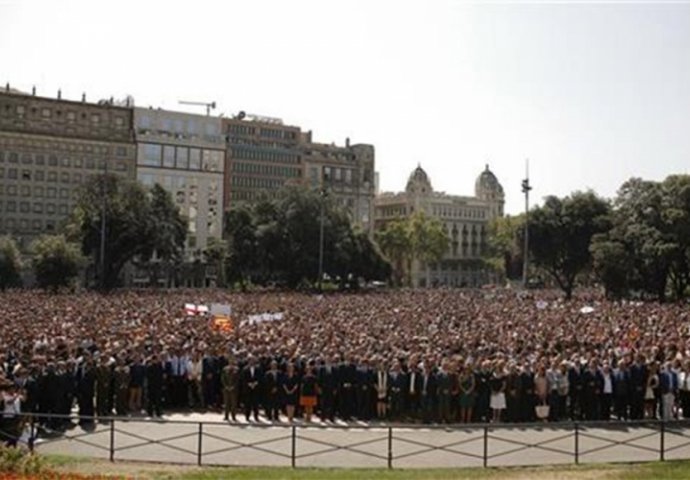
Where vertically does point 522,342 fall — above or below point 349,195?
below

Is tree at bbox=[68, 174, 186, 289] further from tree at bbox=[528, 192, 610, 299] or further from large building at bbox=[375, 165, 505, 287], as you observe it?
large building at bbox=[375, 165, 505, 287]

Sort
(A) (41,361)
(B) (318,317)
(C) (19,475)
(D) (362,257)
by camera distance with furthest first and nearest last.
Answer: (D) (362,257)
(B) (318,317)
(A) (41,361)
(C) (19,475)

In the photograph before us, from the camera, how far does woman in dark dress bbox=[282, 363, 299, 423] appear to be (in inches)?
893

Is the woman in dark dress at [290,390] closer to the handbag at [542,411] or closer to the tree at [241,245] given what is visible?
the handbag at [542,411]

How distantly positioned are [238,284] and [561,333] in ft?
208

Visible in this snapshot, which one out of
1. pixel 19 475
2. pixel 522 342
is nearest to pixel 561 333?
pixel 522 342

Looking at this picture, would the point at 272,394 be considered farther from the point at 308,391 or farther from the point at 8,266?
the point at 8,266

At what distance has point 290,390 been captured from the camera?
893 inches

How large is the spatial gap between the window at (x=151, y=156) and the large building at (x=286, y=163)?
613 inches

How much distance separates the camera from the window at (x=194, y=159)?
133 meters

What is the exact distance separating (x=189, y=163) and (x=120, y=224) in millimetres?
53165

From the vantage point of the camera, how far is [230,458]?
17.7 metres

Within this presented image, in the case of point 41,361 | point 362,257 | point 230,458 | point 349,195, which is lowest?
point 230,458

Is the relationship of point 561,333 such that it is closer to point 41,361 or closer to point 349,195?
point 41,361
